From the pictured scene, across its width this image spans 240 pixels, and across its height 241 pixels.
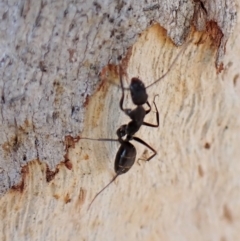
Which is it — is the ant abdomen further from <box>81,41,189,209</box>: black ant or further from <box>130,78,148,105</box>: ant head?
<box>130,78,148,105</box>: ant head

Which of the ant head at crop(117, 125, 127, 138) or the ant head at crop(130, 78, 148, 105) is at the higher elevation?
the ant head at crop(130, 78, 148, 105)

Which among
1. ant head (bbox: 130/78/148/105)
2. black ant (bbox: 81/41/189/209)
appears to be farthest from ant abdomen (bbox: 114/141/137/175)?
ant head (bbox: 130/78/148/105)

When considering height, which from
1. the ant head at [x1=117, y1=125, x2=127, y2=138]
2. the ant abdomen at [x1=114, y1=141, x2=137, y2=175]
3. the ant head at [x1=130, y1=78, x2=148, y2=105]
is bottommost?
the ant abdomen at [x1=114, y1=141, x2=137, y2=175]

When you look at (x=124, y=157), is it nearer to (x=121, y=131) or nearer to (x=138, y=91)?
(x=121, y=131)

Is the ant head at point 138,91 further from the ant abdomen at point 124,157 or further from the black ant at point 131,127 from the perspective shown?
the ant abdomen at point 124,157

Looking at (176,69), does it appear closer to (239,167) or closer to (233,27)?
(233,27)

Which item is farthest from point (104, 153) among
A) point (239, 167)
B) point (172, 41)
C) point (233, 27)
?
point (239, 167)
